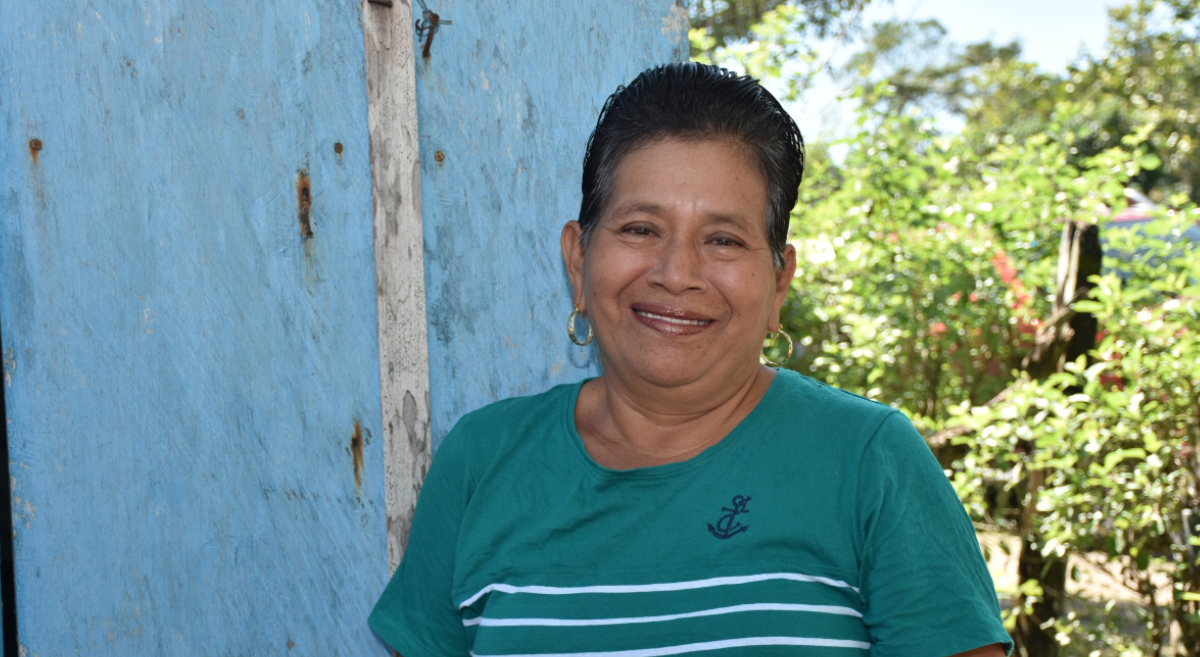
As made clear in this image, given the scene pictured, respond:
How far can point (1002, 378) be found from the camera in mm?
4207

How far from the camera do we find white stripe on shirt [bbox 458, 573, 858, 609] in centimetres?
147

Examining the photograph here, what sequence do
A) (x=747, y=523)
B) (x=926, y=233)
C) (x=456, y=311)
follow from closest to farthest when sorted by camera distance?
(x=747, y=523) → (x=456, y=311) → (x=926, y=233)

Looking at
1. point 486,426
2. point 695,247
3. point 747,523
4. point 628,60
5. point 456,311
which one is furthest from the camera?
point 628,60

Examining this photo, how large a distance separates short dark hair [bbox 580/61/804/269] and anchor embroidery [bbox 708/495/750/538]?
1.46ft

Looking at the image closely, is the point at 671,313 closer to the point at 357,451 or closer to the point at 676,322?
the point at 676,322

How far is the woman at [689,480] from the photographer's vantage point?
1.45 m

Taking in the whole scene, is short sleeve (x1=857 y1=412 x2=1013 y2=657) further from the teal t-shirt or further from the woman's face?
the woman's face

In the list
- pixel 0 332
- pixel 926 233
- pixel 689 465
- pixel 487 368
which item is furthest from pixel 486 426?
pixel 926 233

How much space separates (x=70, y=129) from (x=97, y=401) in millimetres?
504

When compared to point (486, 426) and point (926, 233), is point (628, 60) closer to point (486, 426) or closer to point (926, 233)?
point (486, 426)

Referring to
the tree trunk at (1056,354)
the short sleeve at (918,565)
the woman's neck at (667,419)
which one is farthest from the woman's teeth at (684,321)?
the tree trunk at (1056,354)

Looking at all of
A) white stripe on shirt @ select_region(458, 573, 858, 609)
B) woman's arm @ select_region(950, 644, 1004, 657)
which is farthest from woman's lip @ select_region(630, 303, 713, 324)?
woman's arm @ select_region(950, 644, 1004, 657)

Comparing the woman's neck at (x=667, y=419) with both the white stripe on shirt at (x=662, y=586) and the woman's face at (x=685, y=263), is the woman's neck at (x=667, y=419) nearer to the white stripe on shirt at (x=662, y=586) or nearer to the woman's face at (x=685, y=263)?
the woman's face at (x=685, y=263)

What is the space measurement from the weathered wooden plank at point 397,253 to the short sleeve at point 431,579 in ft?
0.51
